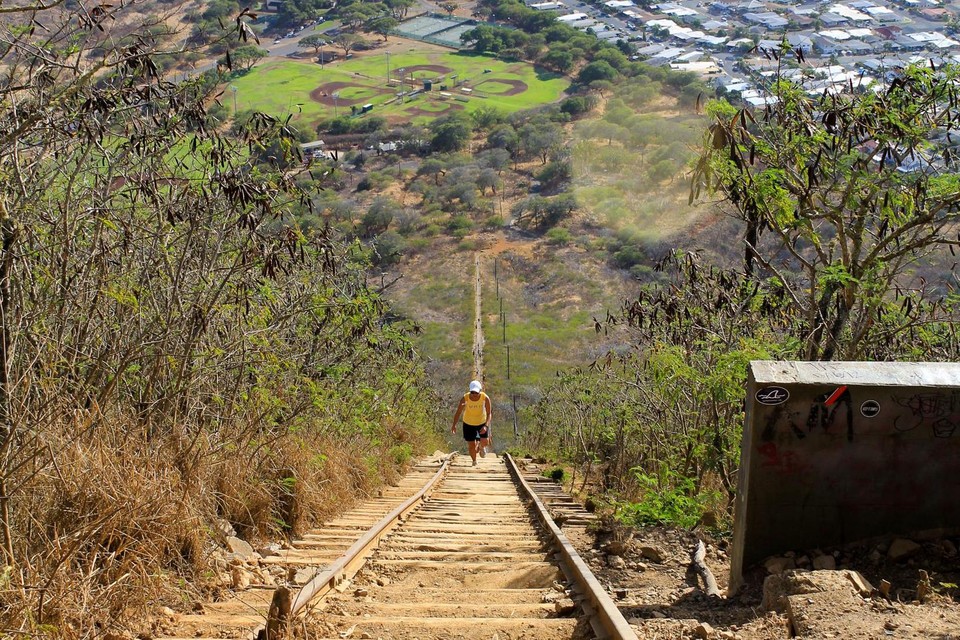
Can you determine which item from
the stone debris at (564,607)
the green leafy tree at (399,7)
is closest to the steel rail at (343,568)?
the stone debris at (564,607)

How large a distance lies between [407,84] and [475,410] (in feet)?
264

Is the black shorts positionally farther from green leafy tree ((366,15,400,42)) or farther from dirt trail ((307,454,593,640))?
green leafy tree ((366,15,400,42))

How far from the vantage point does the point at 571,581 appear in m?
6.64

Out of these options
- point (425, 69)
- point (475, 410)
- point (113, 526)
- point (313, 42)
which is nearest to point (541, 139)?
point (425, 69)

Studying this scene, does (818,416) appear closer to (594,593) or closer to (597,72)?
(594,593)

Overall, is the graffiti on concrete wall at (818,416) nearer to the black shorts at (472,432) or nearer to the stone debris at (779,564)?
the stone debris at (779,564)

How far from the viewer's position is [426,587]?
675 centimetres

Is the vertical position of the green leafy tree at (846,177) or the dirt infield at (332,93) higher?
the green leafy tree at (846,177)

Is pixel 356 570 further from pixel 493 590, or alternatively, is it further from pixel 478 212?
pixel 478 212

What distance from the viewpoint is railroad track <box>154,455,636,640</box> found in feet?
16.6

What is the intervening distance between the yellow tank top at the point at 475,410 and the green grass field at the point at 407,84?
61.2 metres

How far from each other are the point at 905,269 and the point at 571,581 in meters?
5.30

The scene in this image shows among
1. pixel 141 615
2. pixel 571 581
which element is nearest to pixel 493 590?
pixel 571 581

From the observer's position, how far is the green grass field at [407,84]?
7912 cm
